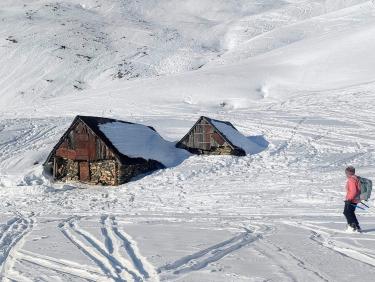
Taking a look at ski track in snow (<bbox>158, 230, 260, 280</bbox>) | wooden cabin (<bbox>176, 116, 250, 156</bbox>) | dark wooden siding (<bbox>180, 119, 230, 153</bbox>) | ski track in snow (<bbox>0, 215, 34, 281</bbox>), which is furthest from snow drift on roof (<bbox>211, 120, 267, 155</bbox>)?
ski track in snow (<bbox>158, 230, 260, 280</bbox>)

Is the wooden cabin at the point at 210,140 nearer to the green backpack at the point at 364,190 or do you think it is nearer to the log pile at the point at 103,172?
the log pile at the point at 103,172

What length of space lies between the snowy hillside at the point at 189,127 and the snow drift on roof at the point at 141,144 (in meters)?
2.09

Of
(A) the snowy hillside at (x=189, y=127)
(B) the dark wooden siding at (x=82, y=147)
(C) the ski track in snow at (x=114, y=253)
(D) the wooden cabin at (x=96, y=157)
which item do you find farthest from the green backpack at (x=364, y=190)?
(B) the dark wooden siding at (x=82, y=147)

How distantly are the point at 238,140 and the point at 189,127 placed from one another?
37.6 ft

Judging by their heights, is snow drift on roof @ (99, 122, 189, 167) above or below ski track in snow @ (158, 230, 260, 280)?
above

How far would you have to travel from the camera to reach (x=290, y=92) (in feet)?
222

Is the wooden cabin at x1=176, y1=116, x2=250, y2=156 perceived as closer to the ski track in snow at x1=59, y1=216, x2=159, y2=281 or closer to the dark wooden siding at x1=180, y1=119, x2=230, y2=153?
the dark wooden siding at x1=180, y1=119, x2=230, y2=153

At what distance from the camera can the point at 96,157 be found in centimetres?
3481

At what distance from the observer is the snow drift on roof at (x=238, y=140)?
39.2 meters

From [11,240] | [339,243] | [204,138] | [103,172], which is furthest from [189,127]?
[339,243]

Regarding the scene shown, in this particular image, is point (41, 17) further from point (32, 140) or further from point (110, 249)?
point (110, 249)

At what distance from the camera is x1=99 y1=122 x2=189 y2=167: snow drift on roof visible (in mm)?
35531

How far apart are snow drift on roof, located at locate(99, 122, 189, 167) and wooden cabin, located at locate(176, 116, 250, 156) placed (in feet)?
3.19

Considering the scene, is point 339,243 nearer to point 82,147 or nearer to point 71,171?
point 82,147
